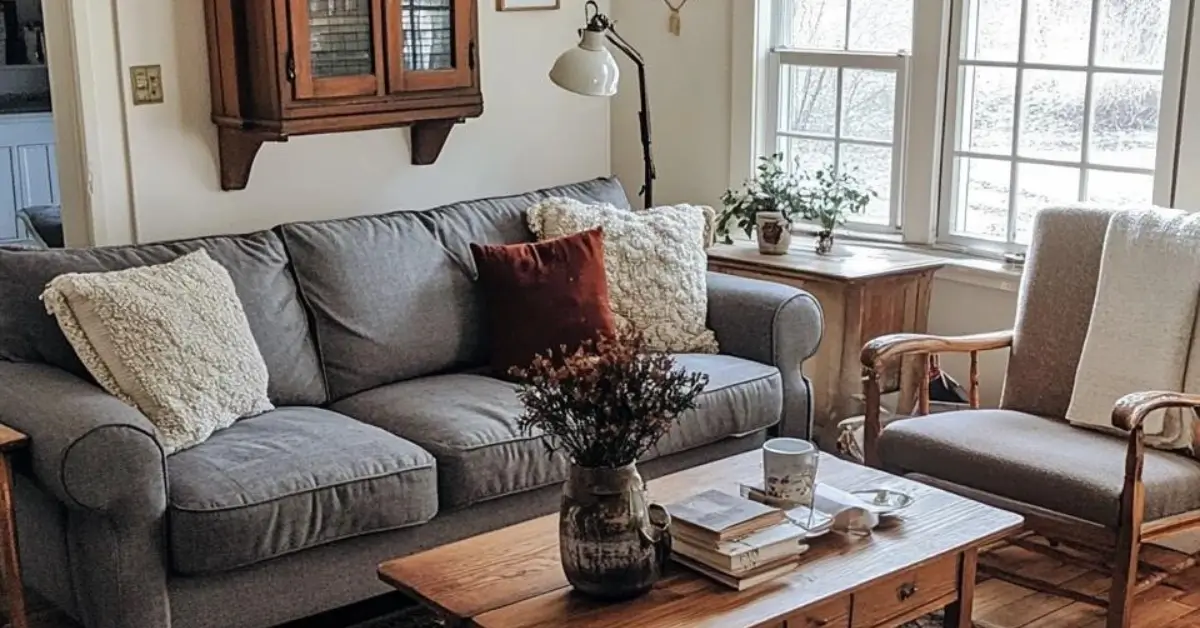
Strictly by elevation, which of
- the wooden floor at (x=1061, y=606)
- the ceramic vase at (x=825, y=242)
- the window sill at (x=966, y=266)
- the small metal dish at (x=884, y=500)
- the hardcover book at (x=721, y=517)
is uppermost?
the ceramic vase at (x=825, y=242)

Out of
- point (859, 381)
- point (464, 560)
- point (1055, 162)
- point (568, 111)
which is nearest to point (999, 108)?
point (1055, 162)

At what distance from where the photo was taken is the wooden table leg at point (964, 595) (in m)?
2.57

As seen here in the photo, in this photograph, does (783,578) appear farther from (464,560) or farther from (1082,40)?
(1082,40)

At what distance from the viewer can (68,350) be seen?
120 inches

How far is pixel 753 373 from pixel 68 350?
1.75 metres

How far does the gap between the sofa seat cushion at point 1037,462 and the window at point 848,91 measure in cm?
118

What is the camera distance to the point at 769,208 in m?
4.20

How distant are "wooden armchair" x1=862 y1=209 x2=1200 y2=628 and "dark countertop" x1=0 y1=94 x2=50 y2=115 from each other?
5275mm

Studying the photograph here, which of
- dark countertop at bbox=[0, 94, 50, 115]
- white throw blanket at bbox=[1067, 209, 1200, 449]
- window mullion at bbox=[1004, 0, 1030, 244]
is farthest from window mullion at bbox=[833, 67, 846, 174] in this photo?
dark countertop at bbox=[0, 94, 50, 115]

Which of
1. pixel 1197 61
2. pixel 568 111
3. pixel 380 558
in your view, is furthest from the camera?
pixel 568 111

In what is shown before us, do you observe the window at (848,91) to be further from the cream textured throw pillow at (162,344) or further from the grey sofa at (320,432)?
the cream textured throw pillow at (162,344)

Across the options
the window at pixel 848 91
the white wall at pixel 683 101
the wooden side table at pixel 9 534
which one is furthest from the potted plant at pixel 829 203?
the wooden side table at pixel 9 534

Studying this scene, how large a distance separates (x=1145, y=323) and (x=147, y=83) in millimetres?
2691

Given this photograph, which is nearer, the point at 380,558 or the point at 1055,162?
the point at 380,558
